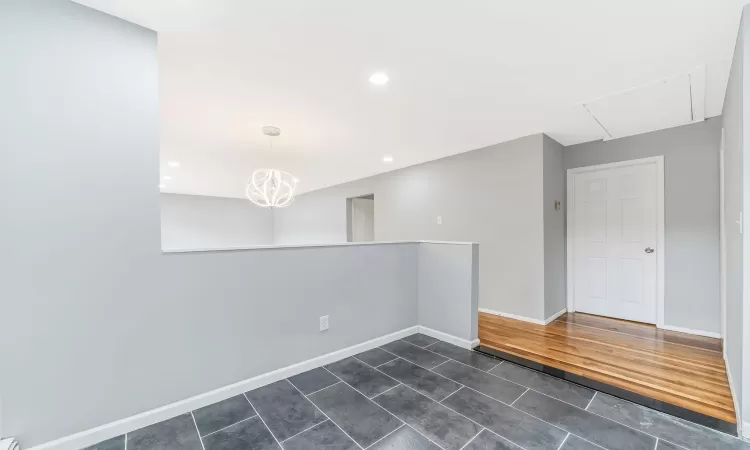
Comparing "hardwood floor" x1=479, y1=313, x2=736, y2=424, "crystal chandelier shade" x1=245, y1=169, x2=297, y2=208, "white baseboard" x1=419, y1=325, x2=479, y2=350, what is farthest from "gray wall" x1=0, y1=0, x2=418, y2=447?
"hardwood floor" x1=479, y1=313, x2=736, y2=424

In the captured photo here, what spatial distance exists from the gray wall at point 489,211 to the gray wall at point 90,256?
320cm

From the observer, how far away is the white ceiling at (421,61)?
5.62ft

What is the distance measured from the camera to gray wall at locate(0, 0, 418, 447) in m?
1.49

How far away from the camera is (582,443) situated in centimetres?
168

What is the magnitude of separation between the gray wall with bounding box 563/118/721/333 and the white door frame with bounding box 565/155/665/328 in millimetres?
44

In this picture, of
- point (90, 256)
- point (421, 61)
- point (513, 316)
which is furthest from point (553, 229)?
point (90, 256)

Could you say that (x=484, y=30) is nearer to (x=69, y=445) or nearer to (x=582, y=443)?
(x=582, y=443)

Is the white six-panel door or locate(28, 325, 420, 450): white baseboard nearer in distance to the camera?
locate(28, 325, 420, 450): white baseboard

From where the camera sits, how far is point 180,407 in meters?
1.91

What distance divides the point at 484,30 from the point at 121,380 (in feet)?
9.29

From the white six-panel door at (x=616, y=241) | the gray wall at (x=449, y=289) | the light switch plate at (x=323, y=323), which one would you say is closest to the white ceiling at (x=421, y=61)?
the white six-panel door at (x=616, y=241)

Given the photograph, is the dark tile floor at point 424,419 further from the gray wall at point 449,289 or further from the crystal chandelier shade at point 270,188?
the crystal chandelier shade at point 270,188

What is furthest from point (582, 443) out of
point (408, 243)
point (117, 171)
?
point (117, 171)

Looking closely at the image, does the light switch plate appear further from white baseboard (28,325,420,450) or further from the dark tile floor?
the dark tile floor
